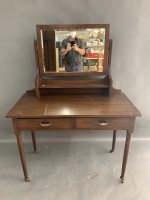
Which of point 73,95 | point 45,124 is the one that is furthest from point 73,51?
point 45,124

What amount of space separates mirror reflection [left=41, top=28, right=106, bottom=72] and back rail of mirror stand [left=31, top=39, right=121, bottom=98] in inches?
4.0

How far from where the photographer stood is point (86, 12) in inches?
58.2

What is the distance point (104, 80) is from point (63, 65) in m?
0.42

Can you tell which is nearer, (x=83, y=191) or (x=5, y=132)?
(x=83, y=191)

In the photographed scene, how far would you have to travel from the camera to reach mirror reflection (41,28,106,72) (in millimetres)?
1434

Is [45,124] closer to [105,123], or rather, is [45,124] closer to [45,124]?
[45,124]

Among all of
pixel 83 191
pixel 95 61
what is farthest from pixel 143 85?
pixel 83 191

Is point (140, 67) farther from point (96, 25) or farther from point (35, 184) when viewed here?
point (35, 184)

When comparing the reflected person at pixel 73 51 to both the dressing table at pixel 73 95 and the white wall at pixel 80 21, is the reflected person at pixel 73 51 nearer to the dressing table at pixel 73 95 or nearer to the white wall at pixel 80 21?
the dressing table at pixel 73 95

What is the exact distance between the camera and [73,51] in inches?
58.4

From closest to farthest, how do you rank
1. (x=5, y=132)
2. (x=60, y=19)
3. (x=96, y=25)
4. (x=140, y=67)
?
1. (x=96, y=25)
2. (x=60, y=19)
3. (x=140, y=67)
4. (x=5, y=132)

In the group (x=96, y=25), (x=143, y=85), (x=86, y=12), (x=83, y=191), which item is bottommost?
(x=83, y=191)

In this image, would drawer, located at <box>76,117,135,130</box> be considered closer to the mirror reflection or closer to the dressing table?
the dressing table

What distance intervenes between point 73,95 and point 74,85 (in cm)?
10
